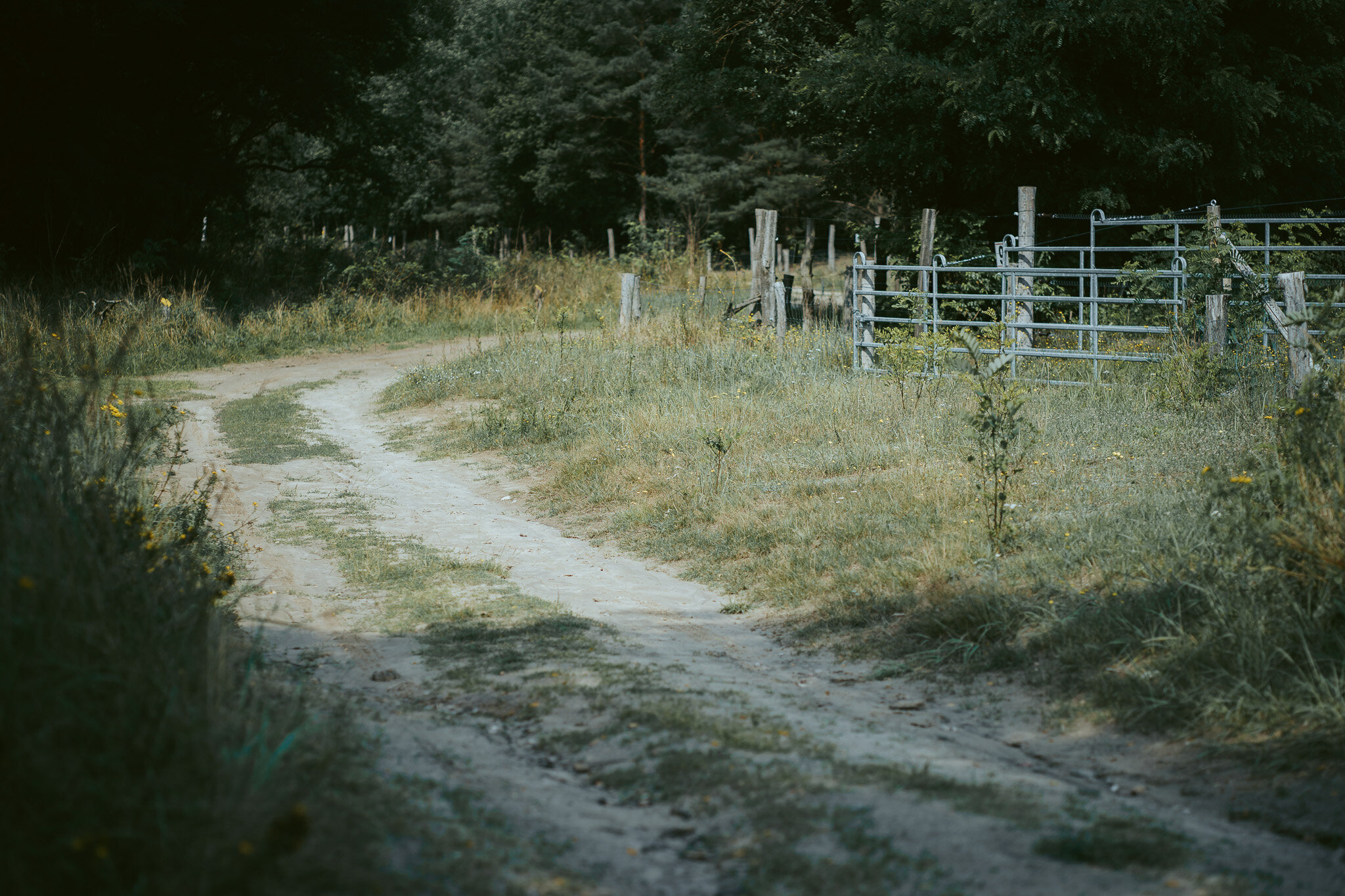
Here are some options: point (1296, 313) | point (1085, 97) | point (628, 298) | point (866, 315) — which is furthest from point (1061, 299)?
point (628, 298)

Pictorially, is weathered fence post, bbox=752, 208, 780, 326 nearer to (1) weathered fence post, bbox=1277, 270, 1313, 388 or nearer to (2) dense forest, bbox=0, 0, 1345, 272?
(2) dense forest, bbox=0, 0, 1345, 272

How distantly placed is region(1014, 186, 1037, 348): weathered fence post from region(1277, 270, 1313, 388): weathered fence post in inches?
178

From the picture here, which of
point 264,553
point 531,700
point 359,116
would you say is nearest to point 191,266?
point 359,116

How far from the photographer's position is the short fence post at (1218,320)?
10.1 metres

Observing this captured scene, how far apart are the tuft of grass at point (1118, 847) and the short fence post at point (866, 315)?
10512 millimetres

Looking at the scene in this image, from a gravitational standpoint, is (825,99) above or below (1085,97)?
above

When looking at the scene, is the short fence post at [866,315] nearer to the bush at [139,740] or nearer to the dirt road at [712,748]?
the dirt road at [712,748]

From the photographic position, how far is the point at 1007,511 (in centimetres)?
653

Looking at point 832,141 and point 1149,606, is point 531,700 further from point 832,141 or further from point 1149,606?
point 832,141

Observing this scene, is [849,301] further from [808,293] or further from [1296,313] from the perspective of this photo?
[1296,313]

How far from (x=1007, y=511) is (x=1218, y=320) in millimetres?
5062

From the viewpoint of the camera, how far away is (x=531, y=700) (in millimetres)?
4672

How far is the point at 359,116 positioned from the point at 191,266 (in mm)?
5587

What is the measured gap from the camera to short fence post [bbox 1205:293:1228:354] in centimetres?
1009
